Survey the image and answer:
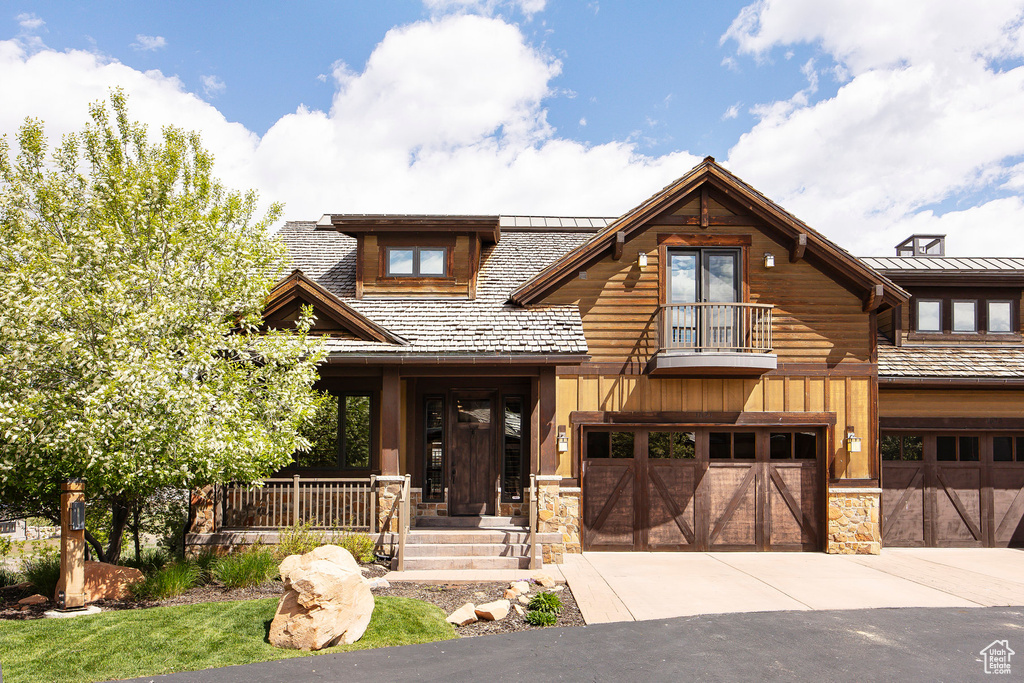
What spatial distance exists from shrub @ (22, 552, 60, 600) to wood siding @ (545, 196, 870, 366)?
9.50m

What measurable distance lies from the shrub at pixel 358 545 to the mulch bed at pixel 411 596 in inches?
20.3

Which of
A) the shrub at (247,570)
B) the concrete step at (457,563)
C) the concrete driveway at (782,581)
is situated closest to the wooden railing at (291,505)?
the concrete step at (457,563)

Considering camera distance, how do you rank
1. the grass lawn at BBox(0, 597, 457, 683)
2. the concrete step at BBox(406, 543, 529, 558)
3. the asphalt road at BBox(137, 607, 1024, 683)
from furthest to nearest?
the concrete step at BBox(406, 543, 529, 558) < the grass lawn at BBox(0, 597, 457, 683) < the asphalt road at BBox(137, 607, 1024, 683)

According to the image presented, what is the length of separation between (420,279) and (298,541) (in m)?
6.18

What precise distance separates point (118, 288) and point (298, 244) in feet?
29.1

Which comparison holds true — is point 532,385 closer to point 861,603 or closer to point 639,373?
point 639,373

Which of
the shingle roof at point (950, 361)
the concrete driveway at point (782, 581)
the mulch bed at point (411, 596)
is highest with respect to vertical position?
the shingle roof at point (950, 361)

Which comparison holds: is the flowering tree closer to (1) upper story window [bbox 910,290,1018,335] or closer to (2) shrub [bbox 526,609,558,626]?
(2) shrub [bbox 526,609,558,626]

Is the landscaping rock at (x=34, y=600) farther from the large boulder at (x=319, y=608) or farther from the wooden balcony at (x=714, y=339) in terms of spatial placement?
the wooden balcony at (x=714, y=339)

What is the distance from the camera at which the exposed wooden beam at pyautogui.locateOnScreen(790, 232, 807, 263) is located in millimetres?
13492

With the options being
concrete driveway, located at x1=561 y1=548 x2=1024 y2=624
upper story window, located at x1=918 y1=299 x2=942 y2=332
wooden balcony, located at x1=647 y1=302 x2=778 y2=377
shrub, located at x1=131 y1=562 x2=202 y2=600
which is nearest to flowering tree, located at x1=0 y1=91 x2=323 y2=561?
shrub, located at x1=131 y1=562 x2=202 y2=600

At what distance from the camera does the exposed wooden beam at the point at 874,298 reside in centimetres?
1323

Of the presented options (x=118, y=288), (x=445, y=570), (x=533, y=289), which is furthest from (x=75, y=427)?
(x=533, y=289)

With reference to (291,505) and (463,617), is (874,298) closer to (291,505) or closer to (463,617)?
(463,617)
